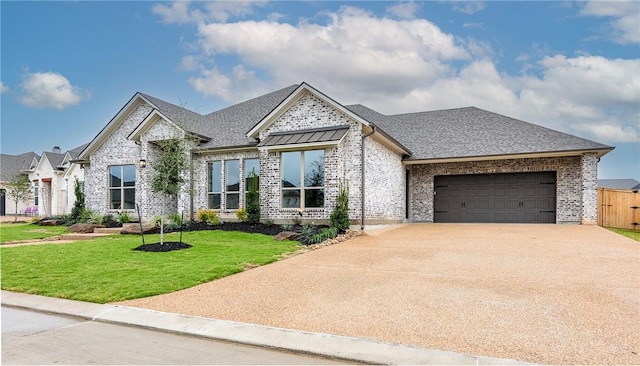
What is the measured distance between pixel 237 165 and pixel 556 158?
46.8ft

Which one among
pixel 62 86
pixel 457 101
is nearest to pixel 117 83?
pixel 62 86

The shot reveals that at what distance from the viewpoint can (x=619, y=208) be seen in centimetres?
1728

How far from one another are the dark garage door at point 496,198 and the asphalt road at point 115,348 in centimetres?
1692

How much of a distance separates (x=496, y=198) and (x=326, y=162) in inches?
371

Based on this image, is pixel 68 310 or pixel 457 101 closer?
pixel 68 310

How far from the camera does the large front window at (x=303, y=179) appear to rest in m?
14.7

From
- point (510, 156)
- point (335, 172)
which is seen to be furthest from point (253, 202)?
point (510, 156)

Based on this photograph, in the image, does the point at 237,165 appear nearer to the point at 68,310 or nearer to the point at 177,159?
the point at 177,159

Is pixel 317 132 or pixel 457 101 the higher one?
pixel 457 101

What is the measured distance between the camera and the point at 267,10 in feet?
49.5

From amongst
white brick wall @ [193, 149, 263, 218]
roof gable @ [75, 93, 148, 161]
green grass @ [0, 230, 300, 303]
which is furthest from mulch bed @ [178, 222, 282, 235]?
roof gable @ [75, 93, 148, 161]

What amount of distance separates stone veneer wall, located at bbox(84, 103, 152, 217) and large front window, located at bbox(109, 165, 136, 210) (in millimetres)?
226

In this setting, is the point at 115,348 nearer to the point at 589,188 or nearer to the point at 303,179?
the point at 303,179

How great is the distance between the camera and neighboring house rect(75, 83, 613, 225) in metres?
14.7
